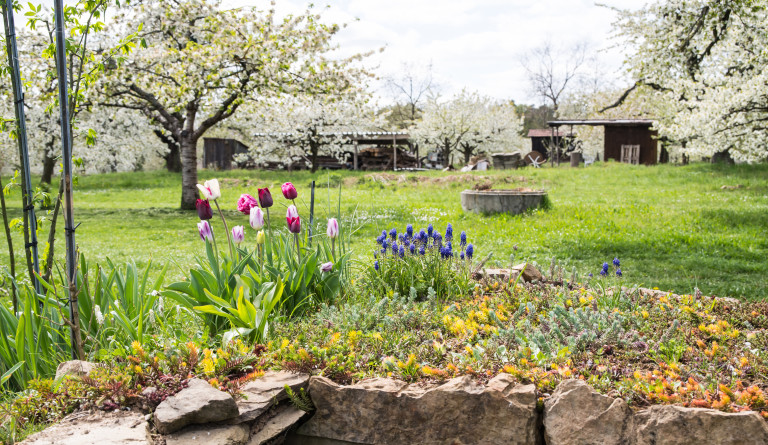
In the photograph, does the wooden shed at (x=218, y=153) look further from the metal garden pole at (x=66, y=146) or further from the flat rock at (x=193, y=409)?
the flat rock at (x=193, y=409)

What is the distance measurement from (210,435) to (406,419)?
890 mm

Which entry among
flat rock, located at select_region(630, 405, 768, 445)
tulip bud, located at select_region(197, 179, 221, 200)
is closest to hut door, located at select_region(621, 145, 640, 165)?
tulip bud, located at select_region(197, 179, 221, 200)

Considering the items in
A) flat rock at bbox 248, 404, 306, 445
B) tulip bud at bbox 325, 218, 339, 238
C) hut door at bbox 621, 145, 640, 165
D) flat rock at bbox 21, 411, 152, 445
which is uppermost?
hut door at bbox 621, 145, 640, 165

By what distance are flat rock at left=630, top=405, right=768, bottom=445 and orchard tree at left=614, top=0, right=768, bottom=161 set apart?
316 inches

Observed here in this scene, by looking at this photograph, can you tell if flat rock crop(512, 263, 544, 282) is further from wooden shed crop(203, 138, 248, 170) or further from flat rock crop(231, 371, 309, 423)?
wooden shed crop(203, 138, 248, 170)

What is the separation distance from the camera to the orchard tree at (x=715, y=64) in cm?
949

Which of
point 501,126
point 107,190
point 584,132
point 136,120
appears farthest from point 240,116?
point 584,132

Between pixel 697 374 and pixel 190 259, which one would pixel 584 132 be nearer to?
pixel 190 259

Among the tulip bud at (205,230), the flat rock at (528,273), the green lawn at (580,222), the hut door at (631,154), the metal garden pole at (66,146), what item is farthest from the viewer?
the hut door at (631,154)

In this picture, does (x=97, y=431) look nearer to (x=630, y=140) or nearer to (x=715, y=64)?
(x=715, y=64)

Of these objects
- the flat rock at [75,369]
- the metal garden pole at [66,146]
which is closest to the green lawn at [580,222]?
the metal garden pole at [66,146]

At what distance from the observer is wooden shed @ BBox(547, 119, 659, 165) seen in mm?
29062

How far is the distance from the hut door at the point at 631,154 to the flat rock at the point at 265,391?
29.6 m

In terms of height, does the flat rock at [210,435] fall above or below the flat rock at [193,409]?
below
